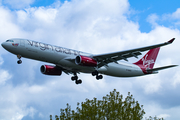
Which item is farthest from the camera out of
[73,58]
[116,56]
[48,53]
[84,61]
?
[116,56]

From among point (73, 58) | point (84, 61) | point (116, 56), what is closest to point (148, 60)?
point (116, 56)

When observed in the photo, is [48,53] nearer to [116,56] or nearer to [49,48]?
[49,48]

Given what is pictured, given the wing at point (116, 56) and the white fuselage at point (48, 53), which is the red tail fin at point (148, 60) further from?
the wing at point (116, 56)

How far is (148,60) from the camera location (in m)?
49.4

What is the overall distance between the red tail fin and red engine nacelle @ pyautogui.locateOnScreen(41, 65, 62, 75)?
14.1m

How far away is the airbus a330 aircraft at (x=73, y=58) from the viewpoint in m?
34.5

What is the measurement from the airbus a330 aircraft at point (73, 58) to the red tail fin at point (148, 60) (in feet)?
12.9

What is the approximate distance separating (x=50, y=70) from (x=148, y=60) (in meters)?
18.2

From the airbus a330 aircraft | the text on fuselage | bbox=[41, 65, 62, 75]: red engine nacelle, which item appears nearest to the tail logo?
the airbus a330 aircraft

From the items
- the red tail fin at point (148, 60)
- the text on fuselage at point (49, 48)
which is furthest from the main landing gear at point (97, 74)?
the red tail fin at point (148, 60)

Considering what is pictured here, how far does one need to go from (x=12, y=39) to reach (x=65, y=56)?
7.16 metres

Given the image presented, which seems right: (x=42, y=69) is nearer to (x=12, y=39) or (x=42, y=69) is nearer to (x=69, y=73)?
(x=69, y=73)

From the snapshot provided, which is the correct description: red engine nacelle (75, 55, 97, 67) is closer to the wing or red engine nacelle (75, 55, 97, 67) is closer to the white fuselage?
the white fuselage

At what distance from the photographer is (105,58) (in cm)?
3809
